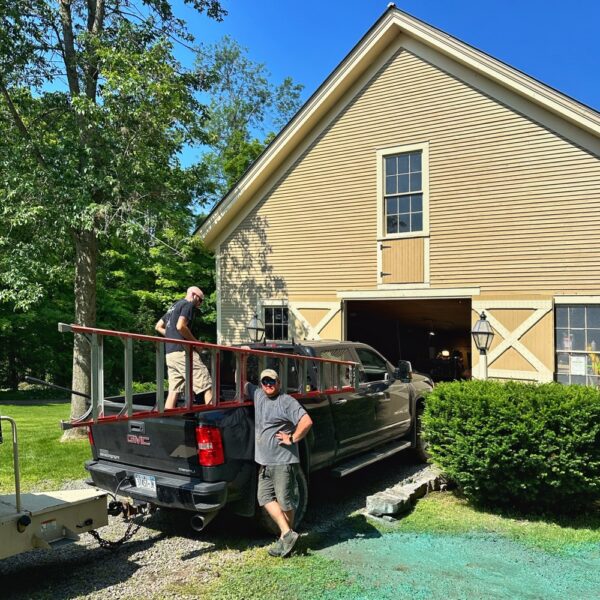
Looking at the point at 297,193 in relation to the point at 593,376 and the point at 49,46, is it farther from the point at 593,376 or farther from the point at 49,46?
the point at 593,376

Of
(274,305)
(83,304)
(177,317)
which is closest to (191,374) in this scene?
(177,317)

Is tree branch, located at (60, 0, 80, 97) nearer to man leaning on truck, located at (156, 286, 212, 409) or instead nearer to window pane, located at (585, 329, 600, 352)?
man leaning on truck, located at (156, 286, 212, 409)

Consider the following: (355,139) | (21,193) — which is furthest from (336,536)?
(355,139)

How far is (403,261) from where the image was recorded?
1144 cm

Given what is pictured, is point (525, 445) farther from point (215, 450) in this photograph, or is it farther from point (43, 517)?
point (43, 517)

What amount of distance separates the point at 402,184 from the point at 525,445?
710 centimetres

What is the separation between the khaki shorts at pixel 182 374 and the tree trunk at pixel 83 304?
17.2 feet

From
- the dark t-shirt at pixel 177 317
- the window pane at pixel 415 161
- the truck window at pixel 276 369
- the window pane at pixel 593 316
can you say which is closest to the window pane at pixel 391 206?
→ the window pane at pixel 415 161

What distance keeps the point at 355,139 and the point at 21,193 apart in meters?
6.77

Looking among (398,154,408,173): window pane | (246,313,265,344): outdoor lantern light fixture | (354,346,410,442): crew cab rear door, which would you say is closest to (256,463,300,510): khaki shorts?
(354,346,410,442): crew cab rear door

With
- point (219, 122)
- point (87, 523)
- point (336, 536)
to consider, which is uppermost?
point (219, 122)

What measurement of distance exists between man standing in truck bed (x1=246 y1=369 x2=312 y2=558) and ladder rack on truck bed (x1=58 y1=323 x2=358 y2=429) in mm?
222

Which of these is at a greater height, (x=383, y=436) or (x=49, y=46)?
(x=49, y=46)

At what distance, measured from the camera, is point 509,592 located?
404 cm
